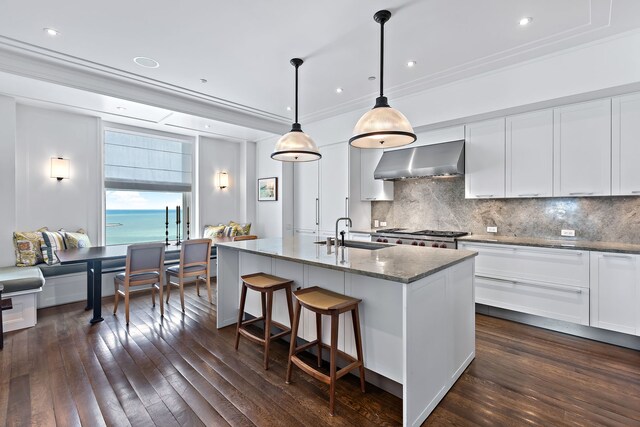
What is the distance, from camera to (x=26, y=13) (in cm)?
247

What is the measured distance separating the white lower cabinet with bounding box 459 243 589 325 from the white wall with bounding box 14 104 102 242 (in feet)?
17.6

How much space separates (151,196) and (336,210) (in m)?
3.40

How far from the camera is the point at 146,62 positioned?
3.31 metres

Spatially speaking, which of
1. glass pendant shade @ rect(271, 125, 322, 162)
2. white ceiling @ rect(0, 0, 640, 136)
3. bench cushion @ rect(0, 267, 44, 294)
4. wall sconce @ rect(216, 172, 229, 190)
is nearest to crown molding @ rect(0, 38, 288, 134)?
white ceiling @ rect(0, 0, 640, 136)

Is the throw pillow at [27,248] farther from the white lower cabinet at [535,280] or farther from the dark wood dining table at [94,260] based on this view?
the white lower cabinet at [535,280]

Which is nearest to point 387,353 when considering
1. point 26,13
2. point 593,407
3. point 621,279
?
point 593,407

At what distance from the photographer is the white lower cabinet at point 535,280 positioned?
118 inches

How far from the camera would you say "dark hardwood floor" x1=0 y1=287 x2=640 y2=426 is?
6.31ft

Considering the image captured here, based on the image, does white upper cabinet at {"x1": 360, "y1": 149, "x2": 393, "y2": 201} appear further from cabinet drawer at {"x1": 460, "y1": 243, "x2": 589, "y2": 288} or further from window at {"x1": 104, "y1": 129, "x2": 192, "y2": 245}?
window at {"x1": 104, "y1": 129, "x2": 192, "y2": 245}

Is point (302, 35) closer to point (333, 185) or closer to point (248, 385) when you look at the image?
point (333, 185)

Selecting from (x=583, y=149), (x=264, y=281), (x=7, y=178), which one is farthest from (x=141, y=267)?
(x=583, y=149)

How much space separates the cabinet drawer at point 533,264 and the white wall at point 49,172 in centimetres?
538

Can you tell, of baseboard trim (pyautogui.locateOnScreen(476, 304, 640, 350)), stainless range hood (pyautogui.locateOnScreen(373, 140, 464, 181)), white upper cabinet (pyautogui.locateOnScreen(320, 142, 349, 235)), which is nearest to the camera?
baseboard trim (pyautogui.locateOnScreen(476, 304, 640, 350))

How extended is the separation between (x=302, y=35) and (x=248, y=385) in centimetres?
298
